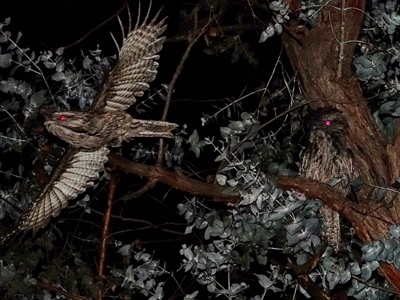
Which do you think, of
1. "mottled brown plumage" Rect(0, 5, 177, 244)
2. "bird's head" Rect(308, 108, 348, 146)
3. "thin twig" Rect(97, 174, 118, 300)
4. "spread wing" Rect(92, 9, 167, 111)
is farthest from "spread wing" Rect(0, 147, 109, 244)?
"bird's head" Rect(308, 108, 348, 146)

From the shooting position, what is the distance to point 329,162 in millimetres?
2555

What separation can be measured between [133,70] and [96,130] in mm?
209

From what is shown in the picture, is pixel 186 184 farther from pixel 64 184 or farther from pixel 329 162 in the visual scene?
pixel 329 162

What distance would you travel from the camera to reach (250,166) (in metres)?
2.01

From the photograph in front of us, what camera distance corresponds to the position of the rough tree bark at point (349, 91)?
2.00m

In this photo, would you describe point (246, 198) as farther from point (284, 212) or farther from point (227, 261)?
point (227, 261)

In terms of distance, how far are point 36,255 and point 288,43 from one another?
106 cm

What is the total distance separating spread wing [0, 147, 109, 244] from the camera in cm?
235

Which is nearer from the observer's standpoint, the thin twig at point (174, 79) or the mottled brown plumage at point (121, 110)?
the thin twig at point (174, 79)

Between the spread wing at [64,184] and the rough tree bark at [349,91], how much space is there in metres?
0.55

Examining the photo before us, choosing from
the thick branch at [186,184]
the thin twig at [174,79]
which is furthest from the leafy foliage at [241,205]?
the thin twig at [174,79]

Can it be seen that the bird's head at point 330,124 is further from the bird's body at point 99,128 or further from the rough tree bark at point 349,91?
the bird's body at point 99,128

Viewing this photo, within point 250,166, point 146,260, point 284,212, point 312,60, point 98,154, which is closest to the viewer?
point 284,212

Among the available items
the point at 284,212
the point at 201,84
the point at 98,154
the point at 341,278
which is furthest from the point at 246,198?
the point at 201,84
